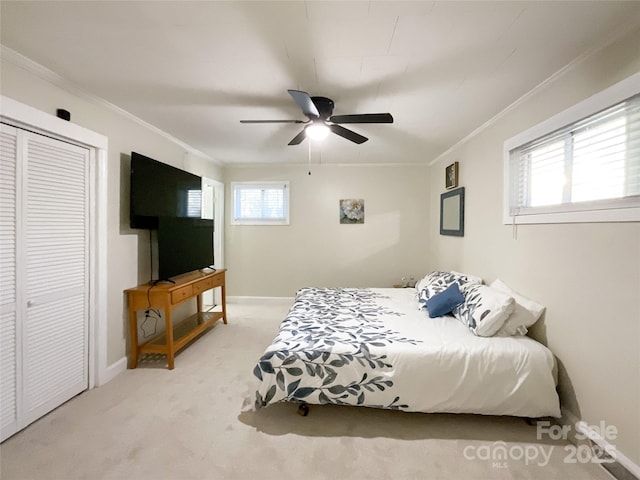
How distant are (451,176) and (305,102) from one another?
8.47 feet

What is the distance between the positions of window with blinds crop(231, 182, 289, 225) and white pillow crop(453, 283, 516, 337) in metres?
3.13

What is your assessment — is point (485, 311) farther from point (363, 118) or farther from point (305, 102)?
point (305, 102)

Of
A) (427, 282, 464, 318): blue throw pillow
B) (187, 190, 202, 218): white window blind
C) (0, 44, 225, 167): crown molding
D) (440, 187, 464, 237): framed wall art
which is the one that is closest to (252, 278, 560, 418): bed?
(427, 282, 464, 318): blue throw pillow

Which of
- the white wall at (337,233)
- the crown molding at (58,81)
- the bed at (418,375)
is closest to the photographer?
the crown molding at (58,81)

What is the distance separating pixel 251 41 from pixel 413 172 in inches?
143

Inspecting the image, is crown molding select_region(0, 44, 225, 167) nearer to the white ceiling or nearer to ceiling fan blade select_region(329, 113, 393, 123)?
the white ceiling

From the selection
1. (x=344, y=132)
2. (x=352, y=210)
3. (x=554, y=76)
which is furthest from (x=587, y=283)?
(x=352, y=210)

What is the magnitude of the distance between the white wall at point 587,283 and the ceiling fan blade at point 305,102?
171 centimetres

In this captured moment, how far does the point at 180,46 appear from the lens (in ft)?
5.33

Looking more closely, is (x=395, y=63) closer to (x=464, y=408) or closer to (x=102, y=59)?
(x=102, y=59)

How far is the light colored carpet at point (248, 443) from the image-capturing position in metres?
1.53

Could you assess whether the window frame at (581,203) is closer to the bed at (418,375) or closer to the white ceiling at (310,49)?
the white ceiling at (310,49)

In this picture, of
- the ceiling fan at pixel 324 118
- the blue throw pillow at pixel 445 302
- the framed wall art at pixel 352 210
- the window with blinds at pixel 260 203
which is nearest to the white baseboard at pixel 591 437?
the blue throw pillow at pixel 445 302

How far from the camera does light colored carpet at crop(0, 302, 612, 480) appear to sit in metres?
1.53
